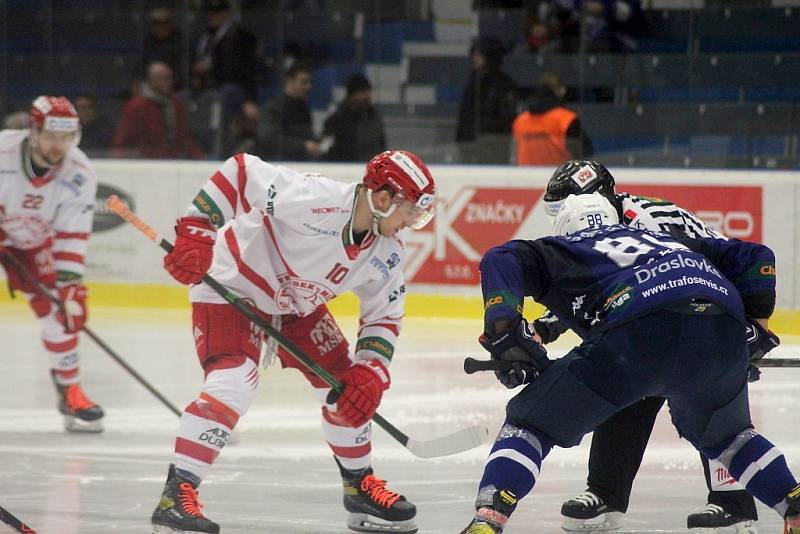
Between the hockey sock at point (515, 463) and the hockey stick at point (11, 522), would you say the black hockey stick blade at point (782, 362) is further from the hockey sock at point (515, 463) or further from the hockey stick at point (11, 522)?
the hockey stick at point (11, 522)

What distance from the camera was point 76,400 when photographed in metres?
5.52

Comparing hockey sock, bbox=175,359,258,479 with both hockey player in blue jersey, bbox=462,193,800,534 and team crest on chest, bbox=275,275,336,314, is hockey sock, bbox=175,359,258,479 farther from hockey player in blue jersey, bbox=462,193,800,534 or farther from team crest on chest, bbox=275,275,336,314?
hockey player in blue jersey, bbox=462,193,800,534

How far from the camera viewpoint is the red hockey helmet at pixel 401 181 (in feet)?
12.1

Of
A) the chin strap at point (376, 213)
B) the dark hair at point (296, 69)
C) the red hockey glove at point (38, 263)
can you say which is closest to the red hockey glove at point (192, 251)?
the chin strap at point (376, 213)

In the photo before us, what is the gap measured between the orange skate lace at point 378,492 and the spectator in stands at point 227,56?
540 cm

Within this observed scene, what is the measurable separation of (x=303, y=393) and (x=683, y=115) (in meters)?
3.05

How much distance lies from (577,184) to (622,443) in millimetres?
735

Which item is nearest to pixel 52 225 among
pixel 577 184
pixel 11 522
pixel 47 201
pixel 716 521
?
pixel 47 201

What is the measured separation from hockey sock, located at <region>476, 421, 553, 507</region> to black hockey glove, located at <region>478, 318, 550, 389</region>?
121mm

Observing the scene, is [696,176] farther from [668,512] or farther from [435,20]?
[668,512]

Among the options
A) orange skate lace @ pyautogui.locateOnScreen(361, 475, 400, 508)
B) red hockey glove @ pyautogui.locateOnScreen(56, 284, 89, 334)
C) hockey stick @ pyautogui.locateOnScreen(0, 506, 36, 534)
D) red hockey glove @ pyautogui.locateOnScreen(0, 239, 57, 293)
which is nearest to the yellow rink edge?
red hockey glove @ pyautogui.locateOnScreen(0, 239, 57, 293)

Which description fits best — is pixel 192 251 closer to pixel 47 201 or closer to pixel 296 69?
pixel 47 201

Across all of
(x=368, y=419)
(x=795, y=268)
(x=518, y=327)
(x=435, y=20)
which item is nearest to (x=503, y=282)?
(x=518, y=327)

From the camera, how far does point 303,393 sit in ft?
20.1
